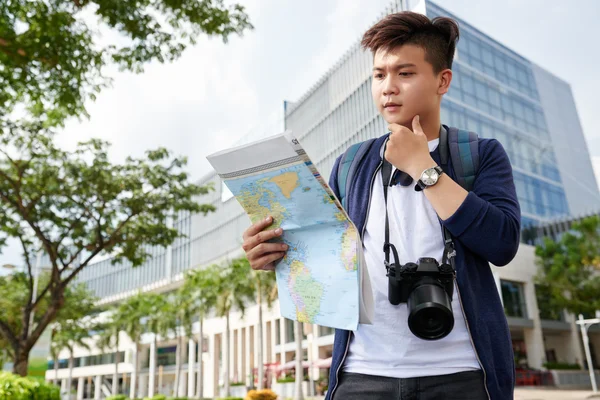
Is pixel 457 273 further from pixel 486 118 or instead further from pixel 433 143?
pixel 486 118

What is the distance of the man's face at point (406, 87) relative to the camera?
5.37 feet

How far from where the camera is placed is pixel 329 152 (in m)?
33.9

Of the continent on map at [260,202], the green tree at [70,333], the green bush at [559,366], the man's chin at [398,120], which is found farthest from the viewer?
the green tree at [70,333]

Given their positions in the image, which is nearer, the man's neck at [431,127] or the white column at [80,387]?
the man's neck at [431,127]

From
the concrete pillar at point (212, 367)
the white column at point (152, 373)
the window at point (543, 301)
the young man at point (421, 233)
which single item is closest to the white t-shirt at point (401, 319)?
the young man at point (421, 233)

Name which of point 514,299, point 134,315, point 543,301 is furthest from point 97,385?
point 543,301

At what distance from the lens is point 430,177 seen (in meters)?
1.47

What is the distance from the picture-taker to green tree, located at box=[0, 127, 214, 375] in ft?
43.0

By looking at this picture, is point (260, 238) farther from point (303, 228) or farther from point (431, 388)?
point (431, 388)

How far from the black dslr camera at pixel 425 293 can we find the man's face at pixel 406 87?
18.1 inches

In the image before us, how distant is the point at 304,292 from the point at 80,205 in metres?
13.3

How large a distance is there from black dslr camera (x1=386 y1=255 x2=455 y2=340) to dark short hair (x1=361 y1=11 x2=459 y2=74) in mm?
675

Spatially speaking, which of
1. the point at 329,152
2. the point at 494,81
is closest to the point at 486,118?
the point at 494,81

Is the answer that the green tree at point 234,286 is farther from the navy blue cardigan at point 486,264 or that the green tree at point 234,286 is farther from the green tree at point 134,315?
the navy blue cardigan at point 486,264
